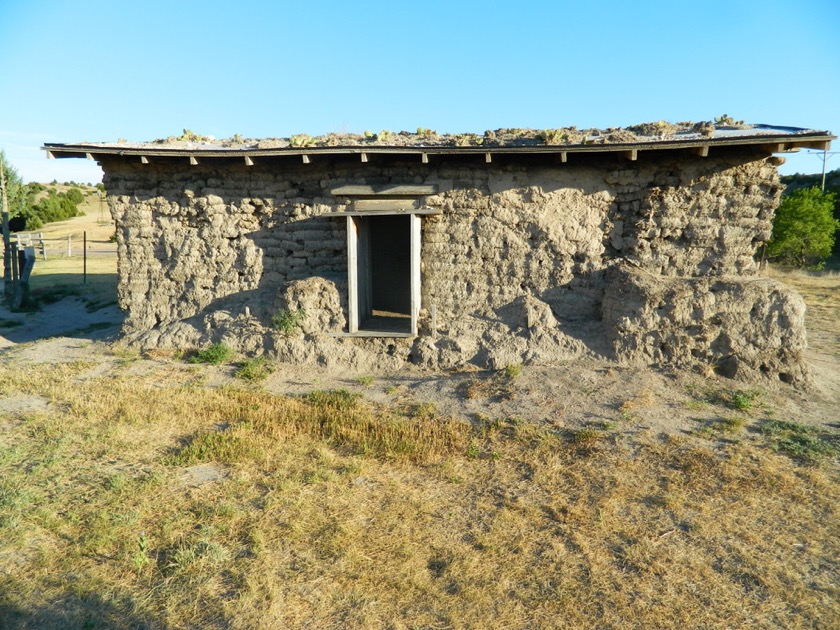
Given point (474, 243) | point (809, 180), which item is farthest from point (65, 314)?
point (809, 180)

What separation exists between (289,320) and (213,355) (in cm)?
135

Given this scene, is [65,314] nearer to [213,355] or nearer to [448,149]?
[213,355]

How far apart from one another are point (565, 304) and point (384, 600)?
5.72 m

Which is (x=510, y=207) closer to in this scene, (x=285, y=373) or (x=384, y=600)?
(x=285, y=373)

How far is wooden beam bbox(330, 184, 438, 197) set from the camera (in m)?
8.30

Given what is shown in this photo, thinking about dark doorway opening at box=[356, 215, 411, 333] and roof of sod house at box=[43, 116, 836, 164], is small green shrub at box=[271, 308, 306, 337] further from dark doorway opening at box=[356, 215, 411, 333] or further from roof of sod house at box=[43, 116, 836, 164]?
dark doorway opening at box=[356, 215, 411, 333]

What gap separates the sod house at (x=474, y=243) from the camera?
753 centimetres

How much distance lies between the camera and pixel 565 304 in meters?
8.26

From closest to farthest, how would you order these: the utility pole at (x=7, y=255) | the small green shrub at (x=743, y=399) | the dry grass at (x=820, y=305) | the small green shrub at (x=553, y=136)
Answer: the small green shrub at (x=743, y=399)
the small green shrub at (x=553, y=136)
the dry grass at (x=820, y=305)
the utility pole at (x=7, y=255)

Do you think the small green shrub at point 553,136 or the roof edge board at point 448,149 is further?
the small green shrub at point 553,136

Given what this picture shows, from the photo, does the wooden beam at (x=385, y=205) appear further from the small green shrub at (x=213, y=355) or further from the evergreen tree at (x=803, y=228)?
the evergreen tree at (x=803, y=228)

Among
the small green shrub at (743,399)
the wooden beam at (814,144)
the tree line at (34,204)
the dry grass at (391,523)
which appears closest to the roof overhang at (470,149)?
the wooden beam at (814,144)

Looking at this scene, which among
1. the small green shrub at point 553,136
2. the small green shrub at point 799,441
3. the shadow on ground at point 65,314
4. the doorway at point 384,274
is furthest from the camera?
the shadow on ground at point 65,314

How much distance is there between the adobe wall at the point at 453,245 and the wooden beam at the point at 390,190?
15 cm
